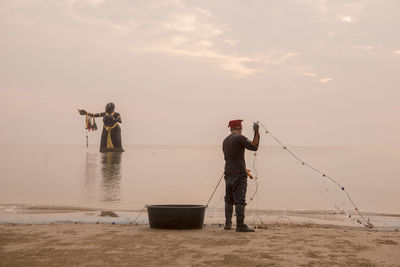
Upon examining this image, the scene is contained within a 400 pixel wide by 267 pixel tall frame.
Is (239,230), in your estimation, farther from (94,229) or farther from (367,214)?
(367,214)

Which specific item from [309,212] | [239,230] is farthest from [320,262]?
[309,212]

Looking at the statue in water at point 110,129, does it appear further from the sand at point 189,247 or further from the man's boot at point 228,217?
the man's boot at point 228,217

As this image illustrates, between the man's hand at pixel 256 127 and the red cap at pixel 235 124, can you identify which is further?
the red cap at pixel 235 124

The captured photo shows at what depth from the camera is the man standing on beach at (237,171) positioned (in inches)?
340

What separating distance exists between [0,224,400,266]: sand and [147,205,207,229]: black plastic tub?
0.23 metres

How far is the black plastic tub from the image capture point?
8.69 metres

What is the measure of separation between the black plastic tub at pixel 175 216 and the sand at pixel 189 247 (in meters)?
0.23

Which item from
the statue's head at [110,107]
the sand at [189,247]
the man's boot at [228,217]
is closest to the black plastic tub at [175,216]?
the sand at [189,247]

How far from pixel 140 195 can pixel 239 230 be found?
12.4 metres

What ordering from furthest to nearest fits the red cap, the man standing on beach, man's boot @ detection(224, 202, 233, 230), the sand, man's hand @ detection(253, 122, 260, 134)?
the red cap
man's boot @ detection(224, 202, 233, 230)
the man standing on beach
man's hand @ detection(253, 122, 260, 134)
the sand

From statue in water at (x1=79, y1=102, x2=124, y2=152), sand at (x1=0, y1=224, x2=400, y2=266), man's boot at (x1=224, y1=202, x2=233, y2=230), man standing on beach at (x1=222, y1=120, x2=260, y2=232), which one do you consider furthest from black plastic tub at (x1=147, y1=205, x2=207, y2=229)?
statue in water at (x1=79, y1=102, x2=124, y2=152)

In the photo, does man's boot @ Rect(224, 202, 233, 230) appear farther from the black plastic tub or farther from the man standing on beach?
the black plastic tub

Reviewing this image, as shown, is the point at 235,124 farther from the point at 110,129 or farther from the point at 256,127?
the point at 110,129

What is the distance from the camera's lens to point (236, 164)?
893 cm
